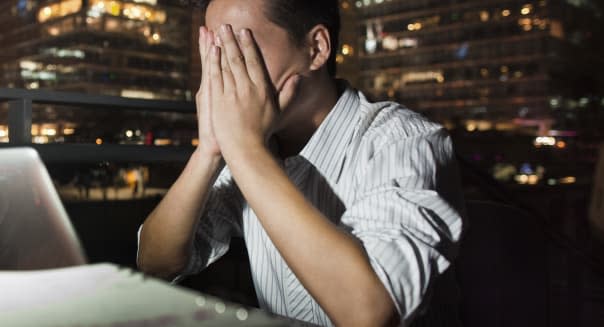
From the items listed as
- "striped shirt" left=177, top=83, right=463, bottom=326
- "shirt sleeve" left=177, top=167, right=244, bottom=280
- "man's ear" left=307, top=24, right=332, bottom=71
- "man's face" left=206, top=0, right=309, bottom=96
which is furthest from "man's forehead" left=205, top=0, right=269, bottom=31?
"shirt sleeve" left=177, top=167, right=244, bottom=280

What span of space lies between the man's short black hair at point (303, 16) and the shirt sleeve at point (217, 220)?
0.31 m

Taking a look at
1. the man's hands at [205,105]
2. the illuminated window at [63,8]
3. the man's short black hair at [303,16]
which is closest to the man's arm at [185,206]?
the man's hands at [205,105]

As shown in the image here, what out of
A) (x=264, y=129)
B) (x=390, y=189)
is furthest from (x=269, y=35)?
(x=390, y=189)

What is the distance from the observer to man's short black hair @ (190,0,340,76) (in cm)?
96

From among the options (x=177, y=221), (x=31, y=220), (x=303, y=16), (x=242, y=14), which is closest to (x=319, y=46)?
(x=303, y=16)

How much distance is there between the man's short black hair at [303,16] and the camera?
96 centimetres

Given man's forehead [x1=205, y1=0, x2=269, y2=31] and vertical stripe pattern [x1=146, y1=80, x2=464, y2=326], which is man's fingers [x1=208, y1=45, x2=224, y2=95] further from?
vertical stripe pattern [x1=146, y1=80, x2=464, y2=326]

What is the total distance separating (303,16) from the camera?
1016mm

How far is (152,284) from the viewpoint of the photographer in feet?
1.24

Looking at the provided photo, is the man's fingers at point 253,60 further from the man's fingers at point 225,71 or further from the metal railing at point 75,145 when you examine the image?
the metal railing at point 75,145

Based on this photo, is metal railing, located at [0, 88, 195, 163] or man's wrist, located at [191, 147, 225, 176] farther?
metal railing, located at [0, 88, 195, 163]

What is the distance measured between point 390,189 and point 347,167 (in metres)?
0.19

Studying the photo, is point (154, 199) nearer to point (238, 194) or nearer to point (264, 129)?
point (238, 194)

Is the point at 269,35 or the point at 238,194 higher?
the point at 269,35
